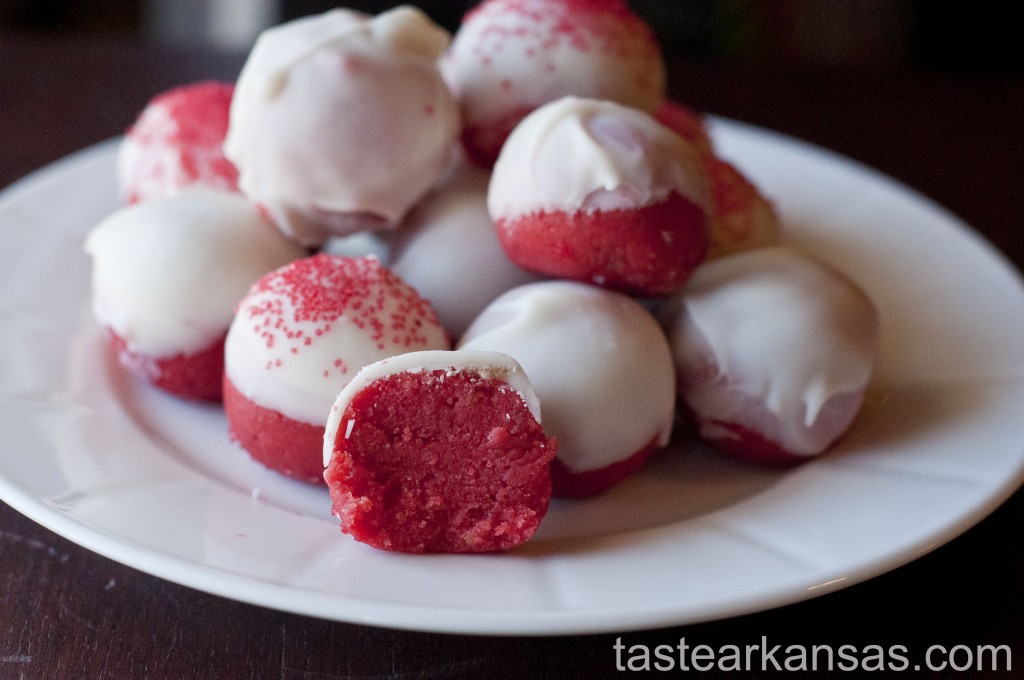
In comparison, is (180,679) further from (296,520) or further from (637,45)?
(637,45)

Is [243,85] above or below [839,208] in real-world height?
above

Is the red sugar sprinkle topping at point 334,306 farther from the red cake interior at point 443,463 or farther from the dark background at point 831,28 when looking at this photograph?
the dark background at point 831,28

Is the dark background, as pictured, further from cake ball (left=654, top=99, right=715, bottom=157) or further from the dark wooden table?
the dark wooden table

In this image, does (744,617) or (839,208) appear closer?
(744,617)

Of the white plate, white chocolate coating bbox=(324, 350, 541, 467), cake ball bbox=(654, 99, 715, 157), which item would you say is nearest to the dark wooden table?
the white plate

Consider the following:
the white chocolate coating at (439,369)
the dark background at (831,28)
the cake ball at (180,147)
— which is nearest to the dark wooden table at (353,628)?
the white chocolate coating at (439,369)

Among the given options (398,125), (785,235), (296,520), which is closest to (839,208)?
(785,235)
